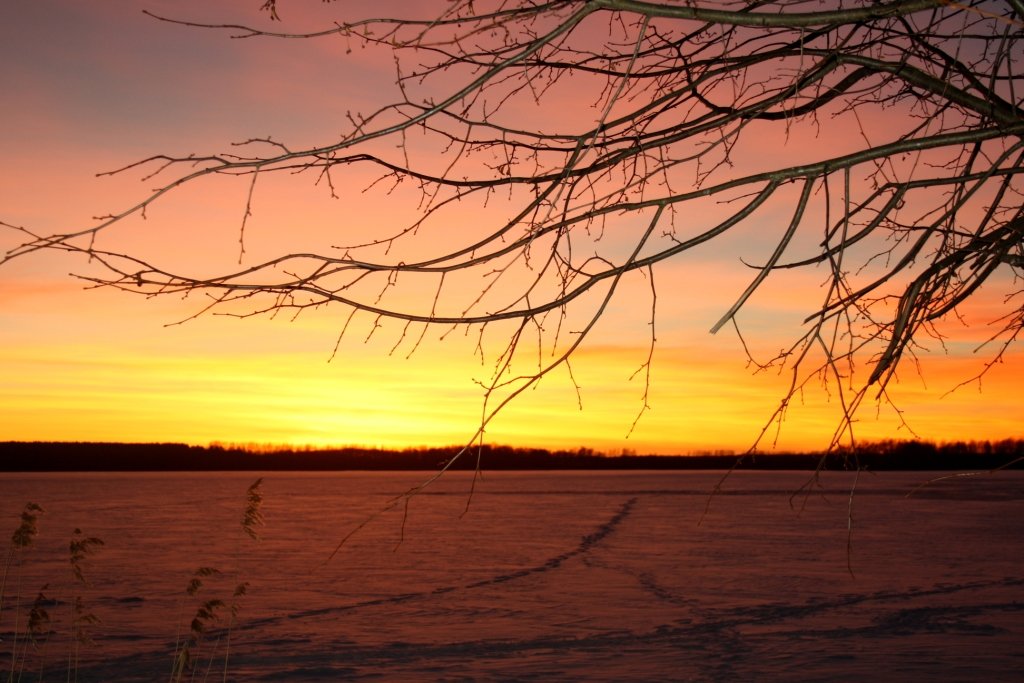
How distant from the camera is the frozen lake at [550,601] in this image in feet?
24.8

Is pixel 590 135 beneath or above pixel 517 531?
above

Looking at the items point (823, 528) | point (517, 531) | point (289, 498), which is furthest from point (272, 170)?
point (289, 498)

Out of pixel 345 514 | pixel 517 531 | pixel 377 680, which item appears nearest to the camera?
pixel 377 680

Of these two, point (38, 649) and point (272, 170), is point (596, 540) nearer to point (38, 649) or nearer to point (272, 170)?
point (38, 649)

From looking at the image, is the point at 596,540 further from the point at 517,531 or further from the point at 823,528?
the point at 823,528

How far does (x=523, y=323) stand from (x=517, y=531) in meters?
14.9

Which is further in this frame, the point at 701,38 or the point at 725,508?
the point at 725,508

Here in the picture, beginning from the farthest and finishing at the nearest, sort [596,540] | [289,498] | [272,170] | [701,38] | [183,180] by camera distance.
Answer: [289,498], [596,540], [701,38], [272,170], [183,180]

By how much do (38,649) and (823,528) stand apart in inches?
526

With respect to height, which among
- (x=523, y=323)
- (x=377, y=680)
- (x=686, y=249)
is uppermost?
(x=686, y=249)

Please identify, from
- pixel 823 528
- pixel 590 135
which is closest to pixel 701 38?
pixel 590 135

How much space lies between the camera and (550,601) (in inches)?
397

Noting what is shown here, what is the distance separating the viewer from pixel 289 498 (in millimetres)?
30234

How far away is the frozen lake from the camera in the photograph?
298 inches
